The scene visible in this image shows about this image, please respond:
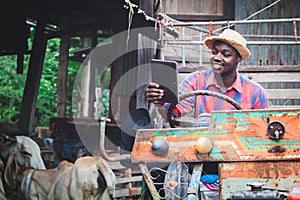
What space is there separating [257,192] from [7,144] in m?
6.78

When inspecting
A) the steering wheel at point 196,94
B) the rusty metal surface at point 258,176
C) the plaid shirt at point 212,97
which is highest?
the plaid shirt at point 212,97

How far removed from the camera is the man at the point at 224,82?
4.91 m

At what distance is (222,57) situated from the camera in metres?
4.98

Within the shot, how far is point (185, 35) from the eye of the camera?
10.2 metres

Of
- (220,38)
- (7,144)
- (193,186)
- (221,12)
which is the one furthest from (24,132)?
(193,186)

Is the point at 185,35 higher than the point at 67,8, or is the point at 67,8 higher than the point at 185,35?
the point at 67,8

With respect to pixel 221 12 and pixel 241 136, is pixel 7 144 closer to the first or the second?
pixel 221 12

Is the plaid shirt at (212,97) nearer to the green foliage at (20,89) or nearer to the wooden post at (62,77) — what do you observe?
the wooden post at (62,77)

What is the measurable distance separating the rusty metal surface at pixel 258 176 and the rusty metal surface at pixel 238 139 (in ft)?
0.16

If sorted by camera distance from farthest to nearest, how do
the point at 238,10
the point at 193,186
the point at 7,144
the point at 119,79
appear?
1. the point at 119,79
2. the point at 238,10
3. the point at 7,144
4. the point at 193,186

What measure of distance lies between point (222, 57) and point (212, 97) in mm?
393

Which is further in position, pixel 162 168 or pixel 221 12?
pixel 221 12

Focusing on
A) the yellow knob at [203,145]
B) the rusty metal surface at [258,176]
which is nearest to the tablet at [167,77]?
the yellow knob at [203,145]

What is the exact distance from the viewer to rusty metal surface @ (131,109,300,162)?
136 inches
